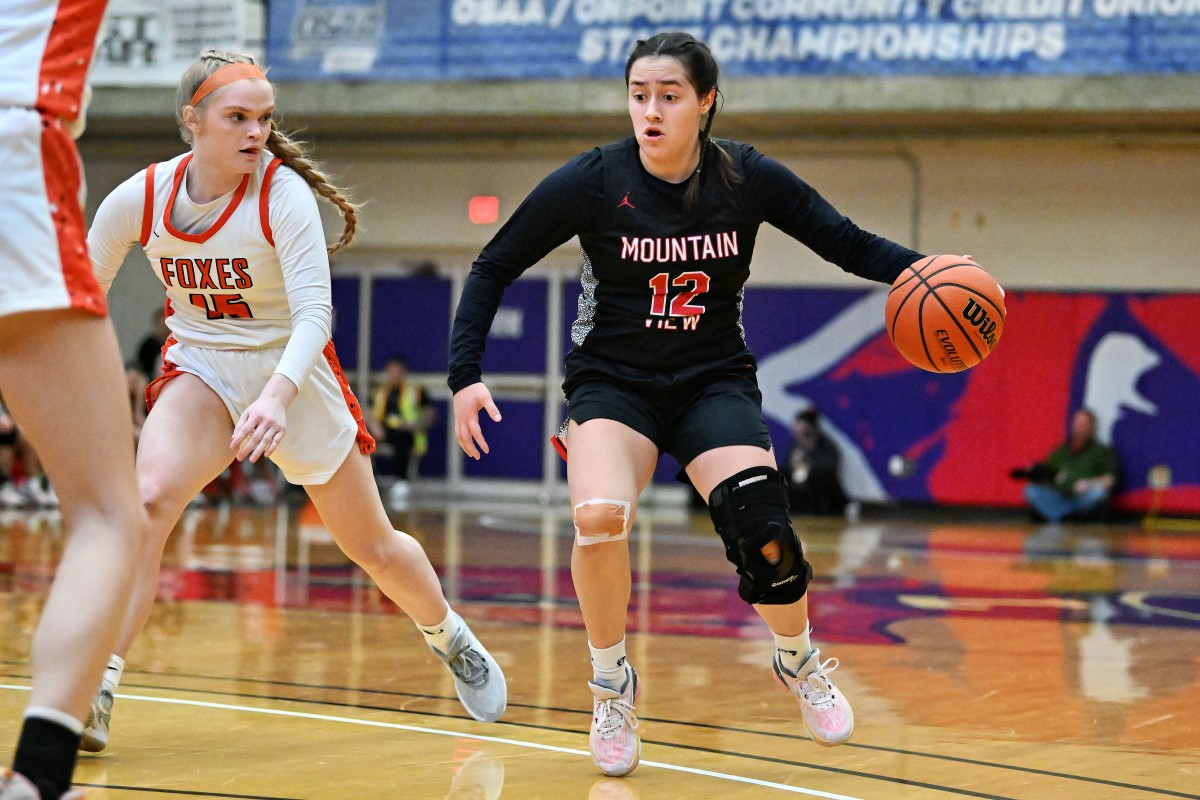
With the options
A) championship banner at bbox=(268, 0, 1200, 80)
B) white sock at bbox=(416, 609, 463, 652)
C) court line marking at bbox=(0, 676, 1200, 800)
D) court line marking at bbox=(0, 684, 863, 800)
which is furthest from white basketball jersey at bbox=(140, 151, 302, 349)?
championship banner at bbox=(268, 0, 1200, 80)

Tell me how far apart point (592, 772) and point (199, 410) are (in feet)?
4.62

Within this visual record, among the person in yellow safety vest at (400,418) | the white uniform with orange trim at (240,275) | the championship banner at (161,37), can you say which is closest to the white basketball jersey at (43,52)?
the white uniform with orange trim at (240,275)

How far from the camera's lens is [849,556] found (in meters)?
10.6

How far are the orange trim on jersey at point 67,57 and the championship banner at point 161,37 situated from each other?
13981 mm

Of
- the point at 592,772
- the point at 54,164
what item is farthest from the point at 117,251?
the point at 592,772

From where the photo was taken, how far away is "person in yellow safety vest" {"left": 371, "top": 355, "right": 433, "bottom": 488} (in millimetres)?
16500

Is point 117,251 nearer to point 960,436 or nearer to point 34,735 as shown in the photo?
point 34,735

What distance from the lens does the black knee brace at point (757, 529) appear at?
3771 millimetres

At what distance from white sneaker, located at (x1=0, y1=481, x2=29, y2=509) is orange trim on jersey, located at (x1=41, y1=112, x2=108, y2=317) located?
11185 mm

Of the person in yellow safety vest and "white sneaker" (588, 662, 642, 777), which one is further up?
the person in yellow safety vest

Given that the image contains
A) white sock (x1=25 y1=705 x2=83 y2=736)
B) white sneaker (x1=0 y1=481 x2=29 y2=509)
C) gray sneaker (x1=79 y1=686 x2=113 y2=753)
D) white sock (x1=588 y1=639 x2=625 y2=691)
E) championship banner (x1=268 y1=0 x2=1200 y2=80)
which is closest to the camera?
white sock (x1=25 y1=705 x2=83 y2=736)

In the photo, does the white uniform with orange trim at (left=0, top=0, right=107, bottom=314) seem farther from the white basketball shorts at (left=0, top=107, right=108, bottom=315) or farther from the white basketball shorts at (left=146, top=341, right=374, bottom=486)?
the white basketball shorts at (left=146, top=341, right=374, bottom=486)

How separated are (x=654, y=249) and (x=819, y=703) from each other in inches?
50.9

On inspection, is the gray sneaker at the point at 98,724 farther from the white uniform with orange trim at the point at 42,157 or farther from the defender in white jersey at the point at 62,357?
the white uniform with orange trim at the point at 42,157
